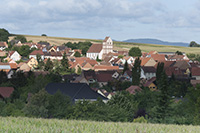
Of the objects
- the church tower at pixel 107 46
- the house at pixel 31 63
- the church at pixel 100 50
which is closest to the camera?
the house at pixel 31 63

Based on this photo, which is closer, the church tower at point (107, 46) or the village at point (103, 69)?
the village at point (103, 69)

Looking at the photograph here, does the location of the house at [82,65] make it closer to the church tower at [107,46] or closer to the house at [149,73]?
the house at [149,73]

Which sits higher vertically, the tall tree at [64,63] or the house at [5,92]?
the house at [5,92]

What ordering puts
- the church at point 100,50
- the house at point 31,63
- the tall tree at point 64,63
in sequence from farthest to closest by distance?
1. the church at point 100,50
2. the house at point 31,63
3. the tall tree at point 64,63

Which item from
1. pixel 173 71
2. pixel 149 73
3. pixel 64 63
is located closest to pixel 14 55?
pixel 64 63

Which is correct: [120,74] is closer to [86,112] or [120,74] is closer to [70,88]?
[70,88]

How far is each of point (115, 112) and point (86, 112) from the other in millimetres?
3449

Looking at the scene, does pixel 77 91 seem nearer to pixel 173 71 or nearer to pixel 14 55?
pixel 173 71

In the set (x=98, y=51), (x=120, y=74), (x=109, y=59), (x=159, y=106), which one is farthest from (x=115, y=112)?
(x=98, y=51)

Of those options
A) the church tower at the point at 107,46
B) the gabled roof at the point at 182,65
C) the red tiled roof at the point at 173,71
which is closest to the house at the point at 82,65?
the red tiled roof at the point at 173,71

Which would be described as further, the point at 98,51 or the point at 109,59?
the point at 98,51

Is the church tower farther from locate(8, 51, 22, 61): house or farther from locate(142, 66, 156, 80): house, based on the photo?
locate(142, 66, 156, 80): house

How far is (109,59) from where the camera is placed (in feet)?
533

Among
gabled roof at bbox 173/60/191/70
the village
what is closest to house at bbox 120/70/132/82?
the village
